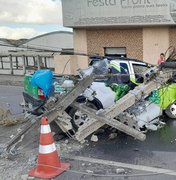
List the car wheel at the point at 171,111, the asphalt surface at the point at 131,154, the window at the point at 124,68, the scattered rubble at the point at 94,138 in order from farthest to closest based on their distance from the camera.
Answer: the window at the point at 124,68 → the car wheel at the point at 171,111 → the scattered rubble at the point at 94,138 → the asphalt surface at the point at 131,154

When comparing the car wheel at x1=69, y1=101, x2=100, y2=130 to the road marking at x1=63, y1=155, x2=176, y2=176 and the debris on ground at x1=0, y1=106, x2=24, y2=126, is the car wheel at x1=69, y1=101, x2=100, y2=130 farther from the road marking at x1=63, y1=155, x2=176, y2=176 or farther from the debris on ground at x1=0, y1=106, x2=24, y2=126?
the debris on ground at x1=0, y1=106, x2=24, y2=126

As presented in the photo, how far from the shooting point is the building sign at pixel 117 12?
17.0 m

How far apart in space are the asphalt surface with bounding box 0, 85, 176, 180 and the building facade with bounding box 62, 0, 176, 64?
1093cm

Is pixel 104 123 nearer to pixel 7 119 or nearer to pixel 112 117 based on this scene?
pixel 112 117

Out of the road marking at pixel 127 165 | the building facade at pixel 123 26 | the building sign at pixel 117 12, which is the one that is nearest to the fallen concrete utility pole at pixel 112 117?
the road marking at pixel 127 165

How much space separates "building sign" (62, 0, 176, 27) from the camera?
→ 17.0m

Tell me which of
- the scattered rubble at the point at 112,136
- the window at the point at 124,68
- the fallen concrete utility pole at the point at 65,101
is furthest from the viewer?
the window at the point at 124,68

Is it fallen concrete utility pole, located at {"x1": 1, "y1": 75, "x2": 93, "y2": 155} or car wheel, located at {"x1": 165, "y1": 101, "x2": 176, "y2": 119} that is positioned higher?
fallen concrete utility pole, located at {"x1": 1, "y1": 75, "x2": 93, "y2": 155}

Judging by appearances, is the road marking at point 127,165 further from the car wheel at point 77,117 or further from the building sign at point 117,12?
the building sign at point 117,12

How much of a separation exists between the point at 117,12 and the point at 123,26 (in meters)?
0.89

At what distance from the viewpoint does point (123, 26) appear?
18484 millimetres

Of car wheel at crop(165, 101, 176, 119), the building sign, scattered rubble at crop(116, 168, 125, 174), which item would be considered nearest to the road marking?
scattered rubble at crop(116, 168, 125, 174)

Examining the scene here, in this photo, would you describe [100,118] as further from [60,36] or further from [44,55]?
[60,36]

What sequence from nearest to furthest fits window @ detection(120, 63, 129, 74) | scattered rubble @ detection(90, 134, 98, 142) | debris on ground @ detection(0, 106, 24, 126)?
1. scattered rubble @ detection(90, 134, 98, 142)
2. debris on ground @ detection(0, 106, 24, 126)
3. window @ detection(120, 63, 129, 74)
